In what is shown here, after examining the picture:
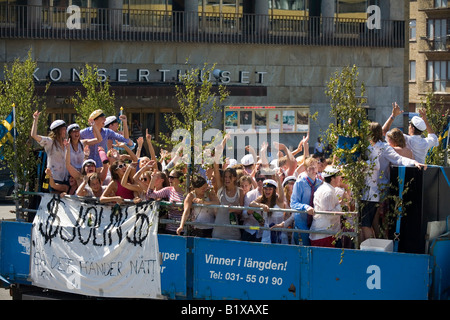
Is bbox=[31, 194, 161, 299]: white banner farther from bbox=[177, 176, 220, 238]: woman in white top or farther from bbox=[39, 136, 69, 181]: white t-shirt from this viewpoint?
bbox=[39, 136, 69, 181]: white t-shirt

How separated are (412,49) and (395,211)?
57699 mm

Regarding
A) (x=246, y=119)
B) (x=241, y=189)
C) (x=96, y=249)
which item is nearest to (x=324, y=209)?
(x=241, y=189)

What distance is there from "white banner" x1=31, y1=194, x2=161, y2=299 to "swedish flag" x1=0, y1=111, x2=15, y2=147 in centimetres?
140

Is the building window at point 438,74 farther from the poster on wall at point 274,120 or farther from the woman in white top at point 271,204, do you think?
the woman in white top at point 271,204

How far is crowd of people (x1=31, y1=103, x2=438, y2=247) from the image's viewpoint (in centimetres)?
914

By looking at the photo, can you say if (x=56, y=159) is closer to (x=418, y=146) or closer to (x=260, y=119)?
(x=418, y=146)

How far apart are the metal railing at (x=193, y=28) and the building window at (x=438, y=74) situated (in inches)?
1007

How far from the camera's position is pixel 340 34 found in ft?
122

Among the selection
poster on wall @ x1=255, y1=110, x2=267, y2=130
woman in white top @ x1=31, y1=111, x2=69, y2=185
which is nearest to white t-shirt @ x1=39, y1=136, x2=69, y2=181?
woman in white top @ x1=31, y1=111, x2=69, y2=185

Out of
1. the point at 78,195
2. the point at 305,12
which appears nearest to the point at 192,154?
the point at 78,195

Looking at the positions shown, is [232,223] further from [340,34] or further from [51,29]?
[340,34]

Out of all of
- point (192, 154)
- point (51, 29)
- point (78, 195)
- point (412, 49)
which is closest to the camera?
point (192, 154)

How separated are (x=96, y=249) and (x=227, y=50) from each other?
25616 millimetres
